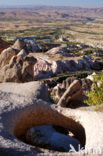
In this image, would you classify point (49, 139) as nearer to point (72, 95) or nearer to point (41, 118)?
point (41, 118)

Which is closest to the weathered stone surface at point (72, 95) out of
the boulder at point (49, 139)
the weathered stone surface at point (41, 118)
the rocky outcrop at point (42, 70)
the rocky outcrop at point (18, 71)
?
the boulder at point (49, 139)

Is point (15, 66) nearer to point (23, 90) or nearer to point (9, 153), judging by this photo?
point (23, 90)

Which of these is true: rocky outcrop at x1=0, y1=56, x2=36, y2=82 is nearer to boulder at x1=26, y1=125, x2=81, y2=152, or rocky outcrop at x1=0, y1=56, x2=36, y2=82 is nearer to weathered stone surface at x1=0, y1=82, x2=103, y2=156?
weathered stone surface at x1=0, y1=82, x2=103, y2=156

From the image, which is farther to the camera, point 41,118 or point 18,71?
point 18,71

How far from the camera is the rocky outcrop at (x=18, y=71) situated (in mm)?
26164

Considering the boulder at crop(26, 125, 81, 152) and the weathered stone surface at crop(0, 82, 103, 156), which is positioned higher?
the weathered stone surface at crop(0, 82, 103, 156)

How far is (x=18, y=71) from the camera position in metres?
26.4

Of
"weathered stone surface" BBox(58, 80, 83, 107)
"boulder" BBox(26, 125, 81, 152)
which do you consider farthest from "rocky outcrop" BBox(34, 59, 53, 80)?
"boulder" BBox(26, 125, 81, 152)

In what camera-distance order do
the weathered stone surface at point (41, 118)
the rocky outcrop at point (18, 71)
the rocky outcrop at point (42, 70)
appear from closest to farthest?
the weathered stone surface at point (41, 118), the rocky outcrop at point (18, 71), the rocky outcrop at point (42, 70)

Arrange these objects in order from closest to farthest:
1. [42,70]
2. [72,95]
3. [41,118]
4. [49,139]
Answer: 1. [41,118]
2. [49,139]
3. [72,95]
4. [42,70]

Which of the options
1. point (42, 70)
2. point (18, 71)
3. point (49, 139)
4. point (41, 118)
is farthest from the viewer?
point (42, 70)

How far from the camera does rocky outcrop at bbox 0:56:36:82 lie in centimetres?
2616

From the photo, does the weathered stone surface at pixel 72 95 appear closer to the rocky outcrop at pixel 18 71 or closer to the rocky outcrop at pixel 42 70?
the rocky outcrop at pixel 18 71

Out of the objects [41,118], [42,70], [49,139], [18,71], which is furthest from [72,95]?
[42,70]
